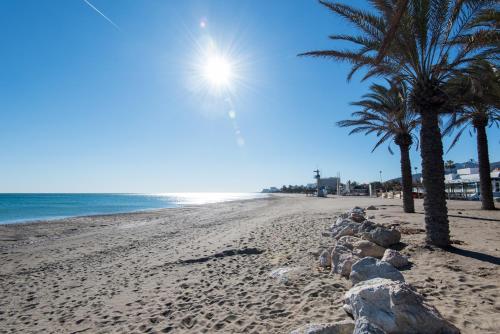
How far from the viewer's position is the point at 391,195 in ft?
125

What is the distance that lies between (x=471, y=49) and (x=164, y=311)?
9006 mm

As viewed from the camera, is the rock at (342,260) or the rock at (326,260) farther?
the rock at (326,260)

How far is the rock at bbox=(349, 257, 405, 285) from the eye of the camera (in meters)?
4.43

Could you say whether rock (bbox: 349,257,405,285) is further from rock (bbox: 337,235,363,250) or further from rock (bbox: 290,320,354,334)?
rock (bbox: 337,235,363,250)

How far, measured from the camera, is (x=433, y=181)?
734cm

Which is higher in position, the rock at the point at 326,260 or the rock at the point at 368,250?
the rock at the point at 368,250

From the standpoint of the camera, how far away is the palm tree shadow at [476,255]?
574cm

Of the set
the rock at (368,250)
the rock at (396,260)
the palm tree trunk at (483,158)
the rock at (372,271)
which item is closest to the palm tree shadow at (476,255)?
the rock at (396,260)

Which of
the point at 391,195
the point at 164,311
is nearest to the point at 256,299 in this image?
the point at 164,311

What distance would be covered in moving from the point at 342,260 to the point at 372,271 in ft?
3.75

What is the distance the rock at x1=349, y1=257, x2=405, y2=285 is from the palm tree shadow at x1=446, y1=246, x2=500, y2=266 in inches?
Answer: 98.6

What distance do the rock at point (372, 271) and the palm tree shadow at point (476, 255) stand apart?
8.21 feet

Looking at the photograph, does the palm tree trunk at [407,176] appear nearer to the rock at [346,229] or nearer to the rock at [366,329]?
the rock at [346,229]

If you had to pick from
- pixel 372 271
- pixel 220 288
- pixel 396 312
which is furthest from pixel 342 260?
pixel 396 312
